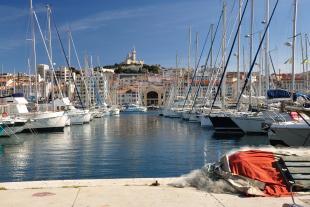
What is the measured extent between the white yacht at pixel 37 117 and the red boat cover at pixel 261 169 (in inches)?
1345

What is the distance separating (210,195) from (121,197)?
165 cm

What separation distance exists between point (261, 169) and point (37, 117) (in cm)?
3725

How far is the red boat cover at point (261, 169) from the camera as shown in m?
8.85

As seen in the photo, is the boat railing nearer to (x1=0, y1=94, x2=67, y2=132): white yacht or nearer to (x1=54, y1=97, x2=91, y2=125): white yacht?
(x1=0, y1=94, x2=67, y2=132): white yacht

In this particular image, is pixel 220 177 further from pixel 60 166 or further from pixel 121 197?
pixel 60 166

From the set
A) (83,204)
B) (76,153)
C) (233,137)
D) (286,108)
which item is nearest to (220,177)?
(286,108)

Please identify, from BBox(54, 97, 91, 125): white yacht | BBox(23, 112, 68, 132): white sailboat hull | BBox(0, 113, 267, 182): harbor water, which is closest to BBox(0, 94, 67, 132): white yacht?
BBox(23, 112, 68, 132): white sailboat hull

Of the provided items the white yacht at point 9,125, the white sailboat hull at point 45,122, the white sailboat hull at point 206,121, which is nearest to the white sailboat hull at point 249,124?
the white sailboat hull at point 206,121

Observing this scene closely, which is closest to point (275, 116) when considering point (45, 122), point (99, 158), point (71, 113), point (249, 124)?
point (249, 124)

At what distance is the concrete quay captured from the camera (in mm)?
8016

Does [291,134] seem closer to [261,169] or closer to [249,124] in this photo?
[249,124]

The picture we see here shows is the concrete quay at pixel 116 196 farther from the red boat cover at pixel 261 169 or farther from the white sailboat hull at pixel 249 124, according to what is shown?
the white sailboat hull at pixel 249 124

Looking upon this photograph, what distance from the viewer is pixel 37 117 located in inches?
1735

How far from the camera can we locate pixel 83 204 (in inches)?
313
